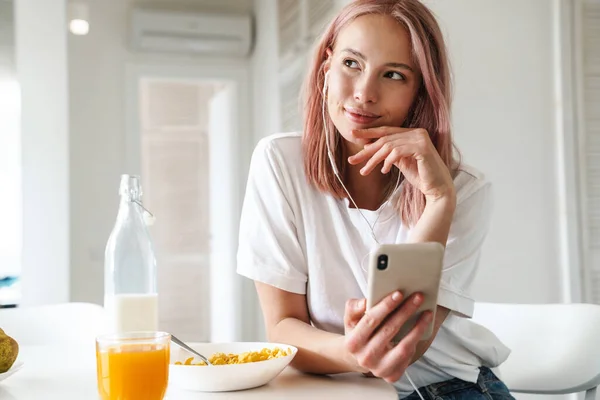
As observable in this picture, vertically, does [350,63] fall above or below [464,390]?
above

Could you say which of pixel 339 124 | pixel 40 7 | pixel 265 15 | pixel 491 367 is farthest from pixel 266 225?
pixel 265 15

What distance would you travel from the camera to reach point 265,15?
4773 mm

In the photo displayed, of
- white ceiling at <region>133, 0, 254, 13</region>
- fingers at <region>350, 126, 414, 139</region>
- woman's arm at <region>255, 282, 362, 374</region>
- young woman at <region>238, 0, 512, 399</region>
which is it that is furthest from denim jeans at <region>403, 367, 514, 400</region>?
white ceiling at <region>133, 0, 254, 13</region>

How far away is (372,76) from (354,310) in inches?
18.8

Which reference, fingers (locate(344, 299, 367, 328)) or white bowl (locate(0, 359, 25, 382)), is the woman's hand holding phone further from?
white bowl (locate(0, 359, 25, 382))

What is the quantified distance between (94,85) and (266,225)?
12.7ft

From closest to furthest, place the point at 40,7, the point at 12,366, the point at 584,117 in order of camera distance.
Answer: the point at 12,366
the point at 584,117
the point at 40,7

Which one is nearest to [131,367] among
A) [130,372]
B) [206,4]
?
[130,372]

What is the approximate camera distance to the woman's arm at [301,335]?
1022 mm

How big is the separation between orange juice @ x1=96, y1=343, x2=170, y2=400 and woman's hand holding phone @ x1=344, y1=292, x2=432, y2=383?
0.27 m

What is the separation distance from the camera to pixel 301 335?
112cm

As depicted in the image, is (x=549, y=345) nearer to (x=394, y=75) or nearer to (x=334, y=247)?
(x=334, y=247)

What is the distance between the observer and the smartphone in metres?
0.82

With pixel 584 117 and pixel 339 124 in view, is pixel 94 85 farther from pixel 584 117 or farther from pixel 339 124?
pixel 339 124
